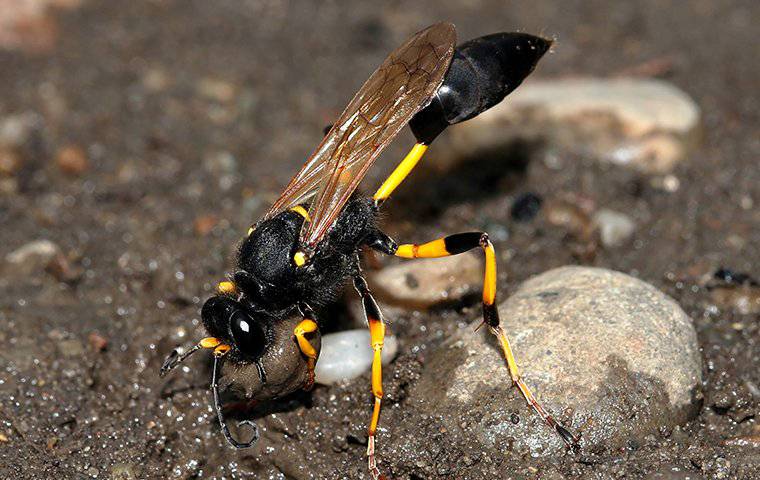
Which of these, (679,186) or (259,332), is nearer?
(259,332)

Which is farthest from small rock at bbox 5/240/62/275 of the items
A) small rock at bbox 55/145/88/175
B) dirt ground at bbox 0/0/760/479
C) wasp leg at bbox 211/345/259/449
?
wasp leg at bbox 211/345/259/449

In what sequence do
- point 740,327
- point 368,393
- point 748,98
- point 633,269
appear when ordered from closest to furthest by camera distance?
1. point 368,393
2. point 740,327
3. point 633,269
4. point 748,98

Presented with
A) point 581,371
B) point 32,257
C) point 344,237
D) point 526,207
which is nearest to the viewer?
point 581,371

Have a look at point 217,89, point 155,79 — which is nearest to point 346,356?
point 217,89

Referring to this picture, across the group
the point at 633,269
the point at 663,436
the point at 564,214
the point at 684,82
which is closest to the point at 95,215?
the point at 564,214

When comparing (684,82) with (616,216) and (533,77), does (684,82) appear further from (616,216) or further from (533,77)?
(616,216)

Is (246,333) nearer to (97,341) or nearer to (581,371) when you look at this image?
(97,341)
